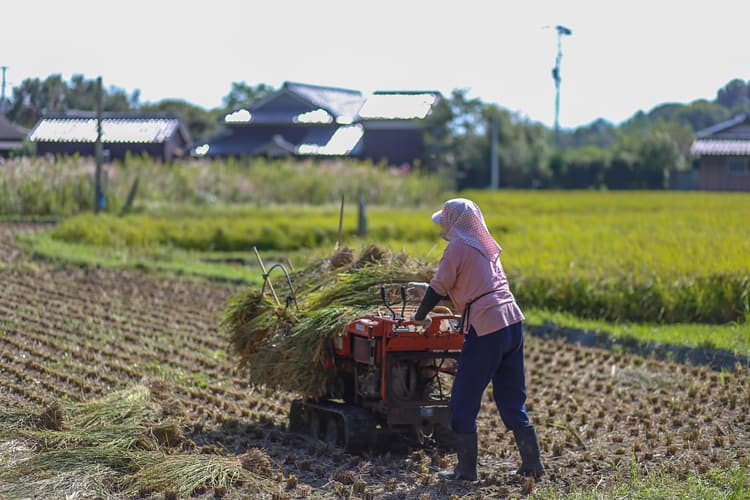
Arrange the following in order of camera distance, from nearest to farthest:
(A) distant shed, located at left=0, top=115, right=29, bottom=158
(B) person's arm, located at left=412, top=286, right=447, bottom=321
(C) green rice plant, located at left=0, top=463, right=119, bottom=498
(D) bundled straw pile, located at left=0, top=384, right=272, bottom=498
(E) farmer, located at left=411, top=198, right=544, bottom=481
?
(C) green rice plant, located at left=0, top=463, right=119, bottom=498
(D) bundled straw pile, located at left=0, top=384, right=272, bottom=498
(E) farmer, located at left=411, top=198, right=544, bottom=481
(B) person's arm, located at left=412, top=286, right=447, bottom=321
(A) distant shed, located at left=0, top=115, right=29, bottom=158

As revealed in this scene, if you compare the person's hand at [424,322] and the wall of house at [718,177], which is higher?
the wall of house at [718,177]

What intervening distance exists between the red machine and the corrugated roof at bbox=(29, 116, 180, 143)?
16.4 metres

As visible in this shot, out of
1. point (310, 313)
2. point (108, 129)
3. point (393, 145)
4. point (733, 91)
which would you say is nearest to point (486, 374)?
point (310, 313)

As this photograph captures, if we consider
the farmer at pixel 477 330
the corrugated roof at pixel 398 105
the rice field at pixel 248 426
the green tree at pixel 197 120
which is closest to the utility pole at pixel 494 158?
the corrugated roof at pixel 398 105

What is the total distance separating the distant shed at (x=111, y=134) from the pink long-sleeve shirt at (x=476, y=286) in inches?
667

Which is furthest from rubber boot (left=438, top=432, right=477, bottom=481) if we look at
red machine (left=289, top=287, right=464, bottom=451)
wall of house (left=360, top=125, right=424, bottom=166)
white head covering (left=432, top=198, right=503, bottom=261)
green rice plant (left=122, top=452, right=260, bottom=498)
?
wall of house (left=360, top=125, right=424, bottom=166)

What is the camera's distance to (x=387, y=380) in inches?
252

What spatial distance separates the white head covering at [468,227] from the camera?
6.00m

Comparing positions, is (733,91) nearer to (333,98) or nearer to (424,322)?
(424,322)

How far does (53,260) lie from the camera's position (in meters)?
15.9

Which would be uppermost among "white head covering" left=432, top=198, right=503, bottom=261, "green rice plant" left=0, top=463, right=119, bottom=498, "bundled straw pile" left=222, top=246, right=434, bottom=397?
"white head covering" left=432, top=198, right=503, bottom=261

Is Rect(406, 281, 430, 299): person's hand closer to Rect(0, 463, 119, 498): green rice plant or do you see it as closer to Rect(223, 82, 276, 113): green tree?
Rect(0, 463, 119, 498): green rice plant

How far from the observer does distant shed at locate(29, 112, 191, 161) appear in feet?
82.0

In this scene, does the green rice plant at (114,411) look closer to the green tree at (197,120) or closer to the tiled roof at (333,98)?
the tiled roof at (333,98)
